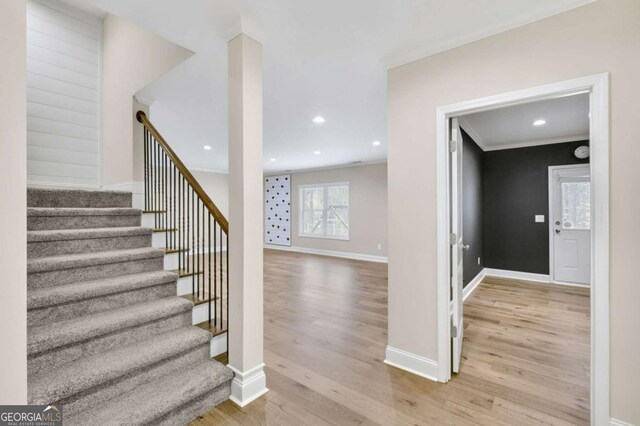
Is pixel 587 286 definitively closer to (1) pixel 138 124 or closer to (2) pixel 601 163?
(2) pixel 601 163

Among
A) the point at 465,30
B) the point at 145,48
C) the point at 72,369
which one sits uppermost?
the point at 145,48

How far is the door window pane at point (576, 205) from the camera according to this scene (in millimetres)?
4703

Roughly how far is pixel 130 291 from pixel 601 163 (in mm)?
3204

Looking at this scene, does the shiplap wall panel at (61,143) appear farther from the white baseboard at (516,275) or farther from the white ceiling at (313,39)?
the white baseboard at (516,275)

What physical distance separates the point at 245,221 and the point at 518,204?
5.40m

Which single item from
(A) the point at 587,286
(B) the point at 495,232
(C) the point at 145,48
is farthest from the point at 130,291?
(A) the point at 587,286

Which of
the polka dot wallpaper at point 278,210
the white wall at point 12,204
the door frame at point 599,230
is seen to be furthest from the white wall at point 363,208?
the white wall at point 12,204

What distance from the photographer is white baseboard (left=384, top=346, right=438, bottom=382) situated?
85.3 inches

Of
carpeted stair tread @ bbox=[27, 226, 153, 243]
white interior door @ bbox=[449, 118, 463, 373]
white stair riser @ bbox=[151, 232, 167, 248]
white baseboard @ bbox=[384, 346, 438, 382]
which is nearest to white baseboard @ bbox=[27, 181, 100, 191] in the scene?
carpeted stair tread @ bbox=[27, 226, 153, 243]

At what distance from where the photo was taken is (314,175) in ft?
27.7

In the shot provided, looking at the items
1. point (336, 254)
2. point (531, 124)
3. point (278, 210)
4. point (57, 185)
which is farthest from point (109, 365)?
point (278, 210)

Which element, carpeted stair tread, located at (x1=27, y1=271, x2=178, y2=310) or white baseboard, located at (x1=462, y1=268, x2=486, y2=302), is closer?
carpeted stair tread, located at (x1=27, y1=271, x2=178, y2=310)

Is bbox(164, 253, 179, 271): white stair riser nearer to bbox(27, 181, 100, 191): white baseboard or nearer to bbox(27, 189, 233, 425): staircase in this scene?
bbox(27, 189, 233, 425): staircase

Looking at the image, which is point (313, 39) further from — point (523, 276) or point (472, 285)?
point (523, 276)
